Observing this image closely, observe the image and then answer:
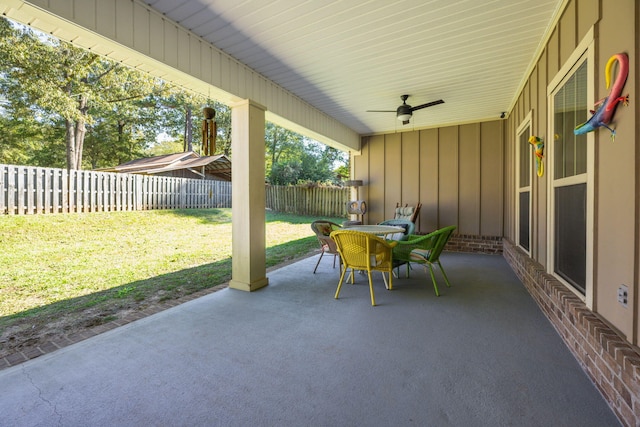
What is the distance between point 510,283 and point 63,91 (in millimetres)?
11313

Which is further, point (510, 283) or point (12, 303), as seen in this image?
point (510, 283)

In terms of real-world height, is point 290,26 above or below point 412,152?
above

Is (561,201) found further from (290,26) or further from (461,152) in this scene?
(461,152)

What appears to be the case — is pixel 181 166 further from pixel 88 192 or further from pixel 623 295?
pixel 623 295

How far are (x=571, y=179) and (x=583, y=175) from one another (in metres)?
0.25

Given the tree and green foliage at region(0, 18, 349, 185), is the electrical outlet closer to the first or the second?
green foliage at region(0, 18, 349, 185)

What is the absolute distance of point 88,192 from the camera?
7.15 metres

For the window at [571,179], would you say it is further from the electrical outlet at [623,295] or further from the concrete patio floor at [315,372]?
the concrete patio floor at [315,372]

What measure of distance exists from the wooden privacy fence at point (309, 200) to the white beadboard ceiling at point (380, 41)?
662cm

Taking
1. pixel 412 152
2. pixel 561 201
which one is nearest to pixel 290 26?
pixel 561 201

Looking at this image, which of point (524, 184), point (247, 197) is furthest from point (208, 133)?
point (524, 184)

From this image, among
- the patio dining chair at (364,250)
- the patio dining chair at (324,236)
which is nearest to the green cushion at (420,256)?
the patio dining chair at (364,250)

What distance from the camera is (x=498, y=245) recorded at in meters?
5.86

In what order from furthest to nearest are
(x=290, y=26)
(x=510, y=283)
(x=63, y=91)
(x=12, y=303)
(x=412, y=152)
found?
(x=63, y=91), (x=412, y=152), (x=510, y=283), (x=12, y=303), (x=290, y=26)
